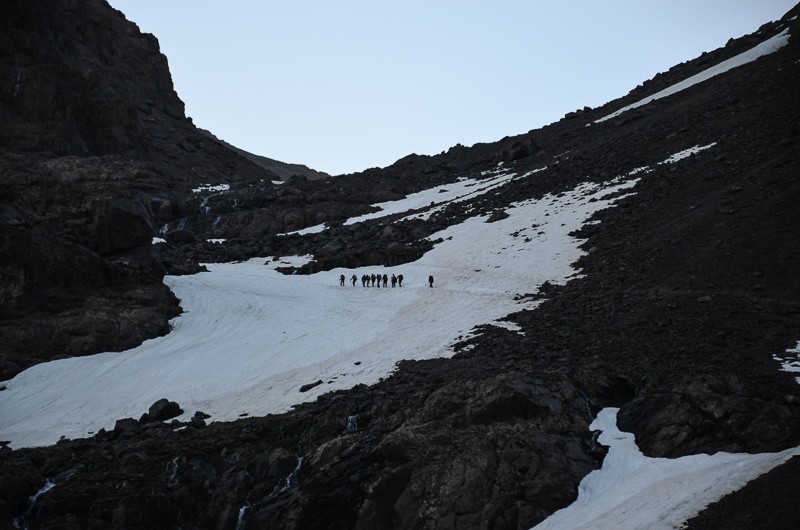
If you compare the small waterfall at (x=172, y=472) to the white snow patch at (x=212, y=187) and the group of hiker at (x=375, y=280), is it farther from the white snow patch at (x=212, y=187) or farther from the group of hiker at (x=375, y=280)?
the white snow patch at (x=212, y=187)

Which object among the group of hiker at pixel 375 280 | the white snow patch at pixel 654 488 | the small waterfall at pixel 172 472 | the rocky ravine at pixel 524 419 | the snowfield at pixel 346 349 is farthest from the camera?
the group of hiker at pixel 375 280

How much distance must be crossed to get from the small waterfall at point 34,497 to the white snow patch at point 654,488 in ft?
46.8

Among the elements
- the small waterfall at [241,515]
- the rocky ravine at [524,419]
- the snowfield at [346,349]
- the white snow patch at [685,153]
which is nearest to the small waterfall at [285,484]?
the rocky ravine at [524,419]

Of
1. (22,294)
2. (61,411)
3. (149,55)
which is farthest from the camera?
(149,55)

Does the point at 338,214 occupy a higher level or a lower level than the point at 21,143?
lower

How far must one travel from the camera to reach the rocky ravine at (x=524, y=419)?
15.1 m

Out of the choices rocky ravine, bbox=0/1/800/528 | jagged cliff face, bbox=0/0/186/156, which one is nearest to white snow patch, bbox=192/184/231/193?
jagged cliff face, bbox=0/0/186/156

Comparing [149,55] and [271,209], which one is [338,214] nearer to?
[271,209]

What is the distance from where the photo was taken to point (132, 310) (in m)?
35.4

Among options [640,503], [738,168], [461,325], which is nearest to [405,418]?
[640,503]

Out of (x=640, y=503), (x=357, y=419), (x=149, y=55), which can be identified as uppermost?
(x=149, y=55)

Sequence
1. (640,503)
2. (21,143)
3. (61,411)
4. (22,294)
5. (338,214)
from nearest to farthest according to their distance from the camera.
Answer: (640,503) → (61,411) → (22,294) → (338,214) → (21,143)

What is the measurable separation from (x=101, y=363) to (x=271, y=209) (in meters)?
38.6

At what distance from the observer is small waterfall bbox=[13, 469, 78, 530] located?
57.9 ft
